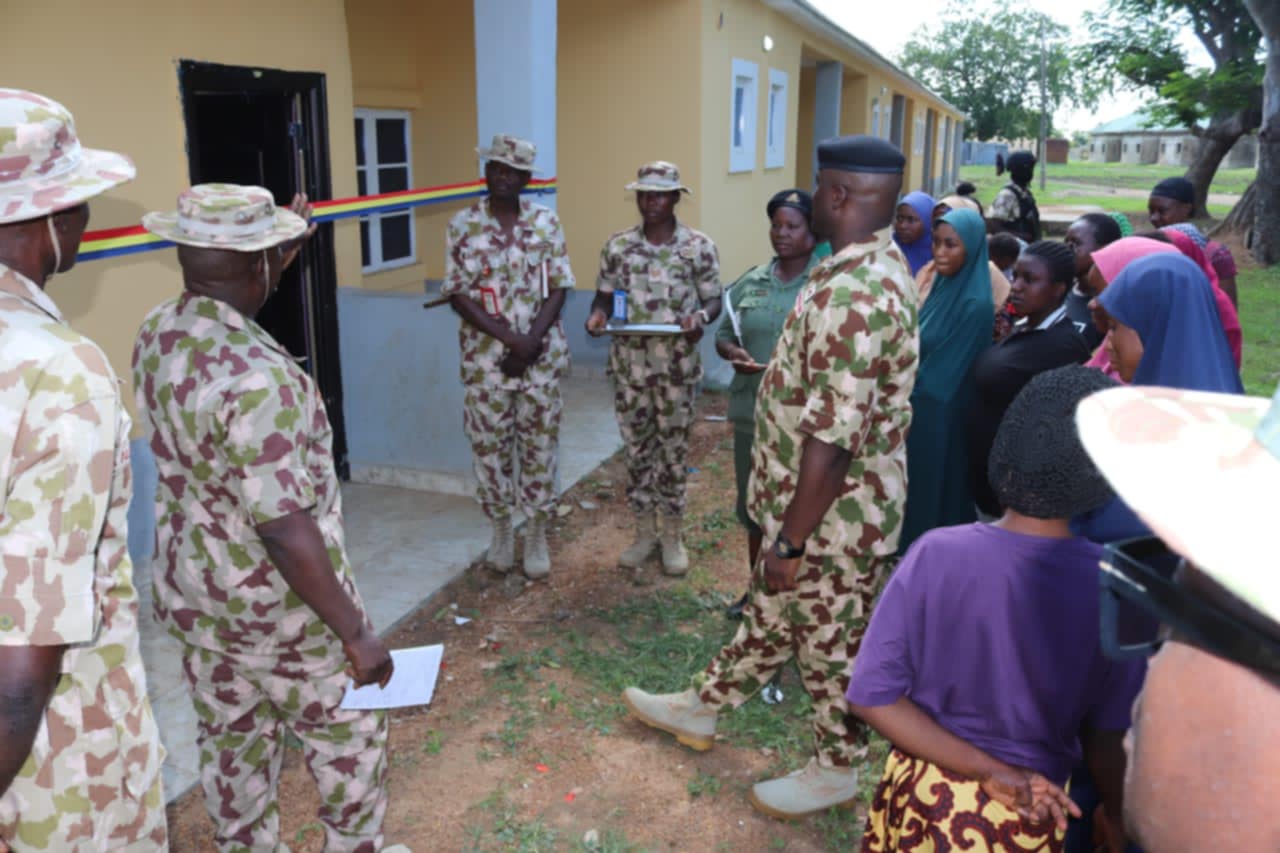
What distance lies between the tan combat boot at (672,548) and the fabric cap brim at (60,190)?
11.7ft

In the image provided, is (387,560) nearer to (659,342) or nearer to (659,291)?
(659,342)

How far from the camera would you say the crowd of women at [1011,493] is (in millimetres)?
1702

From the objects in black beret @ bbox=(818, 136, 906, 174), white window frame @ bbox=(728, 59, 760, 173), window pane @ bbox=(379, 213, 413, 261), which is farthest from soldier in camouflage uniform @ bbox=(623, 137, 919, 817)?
white window frame @ bbox=(728, 59, 760, 173)

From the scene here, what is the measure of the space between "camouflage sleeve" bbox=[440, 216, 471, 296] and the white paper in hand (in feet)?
6.40

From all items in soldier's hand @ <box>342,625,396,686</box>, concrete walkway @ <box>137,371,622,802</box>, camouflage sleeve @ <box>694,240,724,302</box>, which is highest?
camouflage sleeve @ <box>694,240,724,302</box>

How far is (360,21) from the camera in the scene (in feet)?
25.8

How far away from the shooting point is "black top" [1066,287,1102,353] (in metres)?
3.78

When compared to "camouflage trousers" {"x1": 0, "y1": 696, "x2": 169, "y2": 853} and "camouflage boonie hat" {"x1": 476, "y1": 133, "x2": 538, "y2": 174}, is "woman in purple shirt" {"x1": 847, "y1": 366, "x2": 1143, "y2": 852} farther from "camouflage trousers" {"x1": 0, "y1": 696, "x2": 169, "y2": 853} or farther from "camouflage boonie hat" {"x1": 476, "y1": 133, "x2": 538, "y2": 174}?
"camouflage boonie hat" {"x1": 476, "y1": 133, "x2": 538, "y2": 174}

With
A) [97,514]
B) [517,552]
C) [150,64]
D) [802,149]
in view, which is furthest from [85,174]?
[802,149]

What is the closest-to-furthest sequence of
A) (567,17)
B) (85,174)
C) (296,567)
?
1. (85,174)
2. (296,567)
3. (567,17)

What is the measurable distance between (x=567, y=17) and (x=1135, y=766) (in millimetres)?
8694

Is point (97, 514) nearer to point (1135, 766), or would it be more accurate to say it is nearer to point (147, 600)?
point (1135, 766)

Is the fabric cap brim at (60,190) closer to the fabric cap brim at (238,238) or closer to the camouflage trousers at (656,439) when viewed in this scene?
the fabric cap brim at (238,238)

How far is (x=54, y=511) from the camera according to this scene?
1.50 meters
